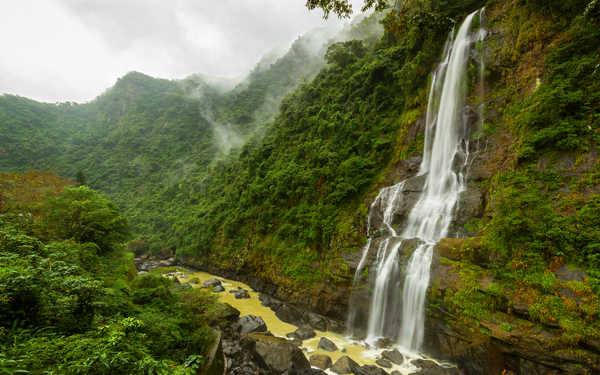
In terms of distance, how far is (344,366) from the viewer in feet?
24.4

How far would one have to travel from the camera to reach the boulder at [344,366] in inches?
289

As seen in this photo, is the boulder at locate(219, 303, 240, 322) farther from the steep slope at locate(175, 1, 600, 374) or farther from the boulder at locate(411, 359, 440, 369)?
the boulder at locate(411, 359, 440, 369)

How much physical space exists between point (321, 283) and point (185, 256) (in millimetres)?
19893

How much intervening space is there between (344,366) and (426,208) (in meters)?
7.86

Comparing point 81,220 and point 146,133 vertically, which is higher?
point 146,133

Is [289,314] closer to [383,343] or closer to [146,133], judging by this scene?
[383,343]

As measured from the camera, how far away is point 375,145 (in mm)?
15055

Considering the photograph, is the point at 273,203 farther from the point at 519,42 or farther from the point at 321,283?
the point at 519,42

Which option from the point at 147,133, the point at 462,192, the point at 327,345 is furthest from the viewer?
the point at 147,133

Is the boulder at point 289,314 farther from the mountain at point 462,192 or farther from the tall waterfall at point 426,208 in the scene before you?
the tall waterfall at point 426,208

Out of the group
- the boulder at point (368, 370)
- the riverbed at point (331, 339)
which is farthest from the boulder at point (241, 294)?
the boulder at point (368, 370)

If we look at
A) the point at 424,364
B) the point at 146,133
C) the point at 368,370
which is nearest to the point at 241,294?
the point at 368,370

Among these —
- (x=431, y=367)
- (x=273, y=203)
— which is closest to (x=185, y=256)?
(x=273, y=203)

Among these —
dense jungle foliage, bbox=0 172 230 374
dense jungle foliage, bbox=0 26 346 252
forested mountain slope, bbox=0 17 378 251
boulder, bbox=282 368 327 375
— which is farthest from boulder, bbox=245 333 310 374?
dense jungle foliage, bbox=0 26 346 252
